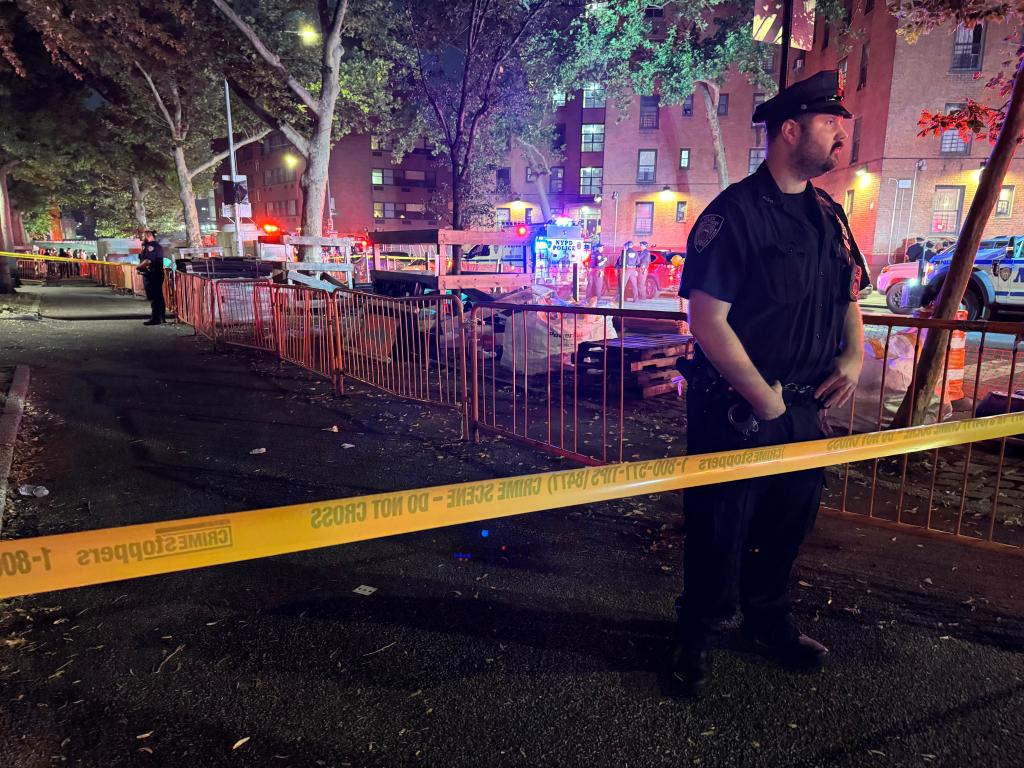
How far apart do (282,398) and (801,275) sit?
7.09 metres

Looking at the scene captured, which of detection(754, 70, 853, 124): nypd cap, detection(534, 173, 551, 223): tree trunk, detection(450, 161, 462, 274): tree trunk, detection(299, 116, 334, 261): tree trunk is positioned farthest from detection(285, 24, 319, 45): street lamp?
detection(534, 173, 551, 223): tree trunk

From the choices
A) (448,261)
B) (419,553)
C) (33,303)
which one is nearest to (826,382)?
(419,553)

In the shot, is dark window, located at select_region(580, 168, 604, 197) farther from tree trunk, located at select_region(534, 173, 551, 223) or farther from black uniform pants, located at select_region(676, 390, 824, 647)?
black uniform pants, located at select_region(676, 390, 824, 647)

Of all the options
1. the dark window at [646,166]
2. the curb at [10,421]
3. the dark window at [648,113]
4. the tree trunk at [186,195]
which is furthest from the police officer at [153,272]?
the dark window at [648,113]

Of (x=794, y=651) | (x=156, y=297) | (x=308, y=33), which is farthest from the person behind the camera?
(x=308, y=33)

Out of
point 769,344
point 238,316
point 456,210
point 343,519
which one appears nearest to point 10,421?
point 343,519

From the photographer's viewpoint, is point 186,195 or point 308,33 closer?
Answer: point 308,33

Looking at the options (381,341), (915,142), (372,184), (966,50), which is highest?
(966,50)

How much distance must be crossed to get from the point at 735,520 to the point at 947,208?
31651 mm

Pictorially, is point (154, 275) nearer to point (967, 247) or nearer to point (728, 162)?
point (967, 247)

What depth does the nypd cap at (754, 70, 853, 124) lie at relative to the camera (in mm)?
2385

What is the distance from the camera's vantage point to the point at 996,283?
43.8ft

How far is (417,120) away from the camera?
102 feet

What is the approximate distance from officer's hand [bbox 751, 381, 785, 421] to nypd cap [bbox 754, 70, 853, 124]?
40.7 inches
